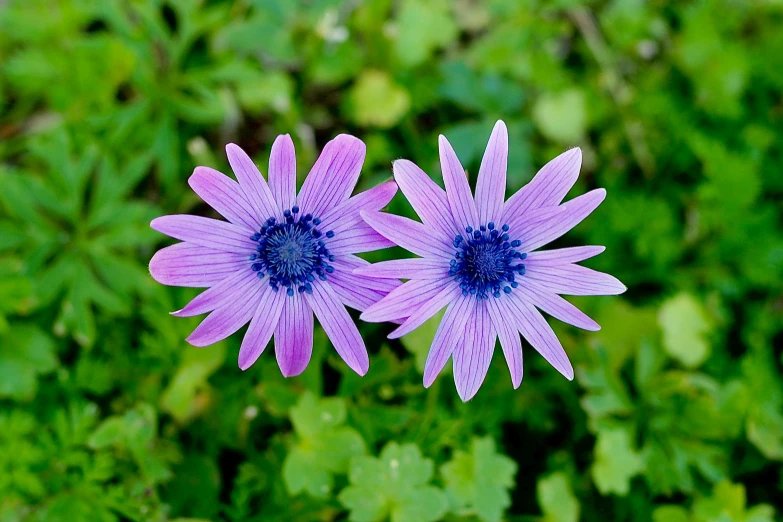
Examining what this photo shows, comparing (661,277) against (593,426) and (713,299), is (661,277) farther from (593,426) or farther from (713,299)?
(593,426)

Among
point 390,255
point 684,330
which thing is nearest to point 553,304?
point 390,255

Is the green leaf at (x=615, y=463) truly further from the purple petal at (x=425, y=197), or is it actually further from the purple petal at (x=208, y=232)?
the purple petal at (x=208, y=232)

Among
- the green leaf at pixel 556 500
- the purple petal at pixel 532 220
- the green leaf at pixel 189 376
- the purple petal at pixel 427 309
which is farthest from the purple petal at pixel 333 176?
the green leaf at pixel 556 500

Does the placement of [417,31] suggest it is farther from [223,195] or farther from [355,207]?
[223,195]

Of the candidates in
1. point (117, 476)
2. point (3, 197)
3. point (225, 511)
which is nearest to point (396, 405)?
point (225, 511)

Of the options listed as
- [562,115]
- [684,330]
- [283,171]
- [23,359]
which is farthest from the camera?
[562,115]
